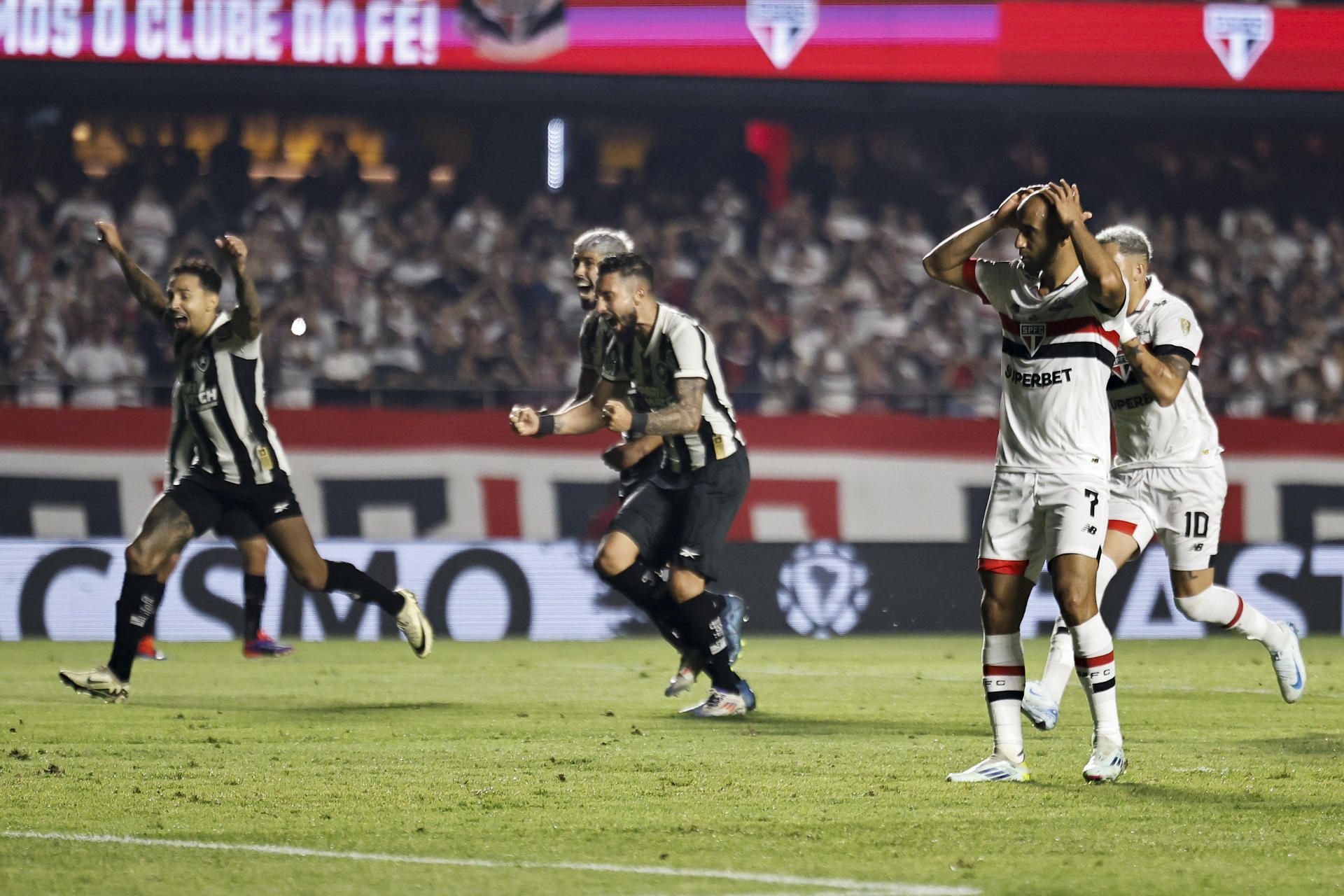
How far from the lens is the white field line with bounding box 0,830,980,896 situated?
4004 mm

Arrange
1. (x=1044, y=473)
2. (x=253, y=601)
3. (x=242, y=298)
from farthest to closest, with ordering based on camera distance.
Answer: (x=253, y=601), (x=242, y=298), (x=1044, y=473)

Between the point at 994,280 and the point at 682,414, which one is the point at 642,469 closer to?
the point at 682,414

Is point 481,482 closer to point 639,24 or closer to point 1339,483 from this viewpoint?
point 639,24

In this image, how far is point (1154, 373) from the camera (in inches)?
240

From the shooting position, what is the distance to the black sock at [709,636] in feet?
26.2

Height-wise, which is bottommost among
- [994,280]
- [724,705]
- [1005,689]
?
[724,705]

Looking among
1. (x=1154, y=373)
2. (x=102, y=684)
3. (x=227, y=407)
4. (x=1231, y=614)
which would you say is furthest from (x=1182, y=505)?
(x=102, y=684)

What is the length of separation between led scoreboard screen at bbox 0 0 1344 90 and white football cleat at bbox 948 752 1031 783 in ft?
37.5

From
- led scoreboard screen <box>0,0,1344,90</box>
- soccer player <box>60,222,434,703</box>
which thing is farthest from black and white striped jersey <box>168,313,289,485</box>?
led scoreboard screen <box>0,0,1344,90</box>

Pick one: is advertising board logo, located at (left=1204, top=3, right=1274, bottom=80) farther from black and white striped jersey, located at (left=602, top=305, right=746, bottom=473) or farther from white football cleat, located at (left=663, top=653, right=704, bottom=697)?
white football cleat, located at (left=663, top=653, right=704, bottom=697)

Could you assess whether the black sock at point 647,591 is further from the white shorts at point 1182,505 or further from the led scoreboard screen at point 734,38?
the led scoreboard screen at point 734,38

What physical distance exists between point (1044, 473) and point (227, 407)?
14.5 feet

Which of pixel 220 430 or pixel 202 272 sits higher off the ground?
pixel 202 272

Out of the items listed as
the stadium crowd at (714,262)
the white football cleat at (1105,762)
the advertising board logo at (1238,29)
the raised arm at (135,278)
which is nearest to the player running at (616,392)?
the raised arm at (135,278)
